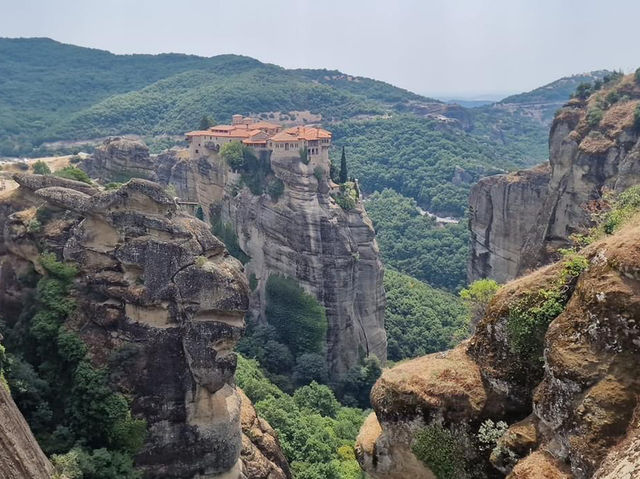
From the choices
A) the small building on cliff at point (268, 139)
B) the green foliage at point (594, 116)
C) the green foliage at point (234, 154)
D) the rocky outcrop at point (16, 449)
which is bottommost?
the rocky outcrop at point (16, 449)

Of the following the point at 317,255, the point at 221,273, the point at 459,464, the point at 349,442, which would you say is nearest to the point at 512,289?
the point at 459,464

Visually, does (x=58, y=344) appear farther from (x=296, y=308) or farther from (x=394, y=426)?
(x=296, y=308)

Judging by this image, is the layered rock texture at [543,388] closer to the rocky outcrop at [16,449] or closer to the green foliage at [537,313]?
the green foliage at [537,313]

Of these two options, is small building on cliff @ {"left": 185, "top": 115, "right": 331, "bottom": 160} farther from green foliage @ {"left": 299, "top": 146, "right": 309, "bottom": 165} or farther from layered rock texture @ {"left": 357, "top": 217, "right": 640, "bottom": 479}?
layered rock texture @ {"left": 357, "top": 217, "right": 640, "bottom": 479}

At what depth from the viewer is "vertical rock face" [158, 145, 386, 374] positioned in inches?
2169

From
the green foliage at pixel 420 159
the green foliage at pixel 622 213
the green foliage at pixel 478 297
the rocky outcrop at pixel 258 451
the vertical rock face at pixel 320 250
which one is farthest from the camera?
the green foliage at pixel 420 159

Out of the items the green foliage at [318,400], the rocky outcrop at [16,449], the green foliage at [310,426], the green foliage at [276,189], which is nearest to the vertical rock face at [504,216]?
the green foliage at [276,189]

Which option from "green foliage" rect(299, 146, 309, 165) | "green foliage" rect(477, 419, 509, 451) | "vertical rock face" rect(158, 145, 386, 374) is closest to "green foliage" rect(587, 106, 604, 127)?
"vertical rock face" rect(158, 145, 386, 374)

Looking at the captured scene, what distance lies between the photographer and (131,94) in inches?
5787

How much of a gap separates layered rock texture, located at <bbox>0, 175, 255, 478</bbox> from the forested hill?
8806 centimetres

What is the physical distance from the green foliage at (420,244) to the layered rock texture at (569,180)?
27369 millimetres

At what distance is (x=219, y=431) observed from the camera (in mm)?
25141

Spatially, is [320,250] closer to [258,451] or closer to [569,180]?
[569,180]

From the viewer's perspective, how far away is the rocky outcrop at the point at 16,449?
16750 millimetres
